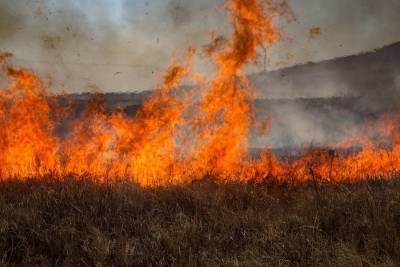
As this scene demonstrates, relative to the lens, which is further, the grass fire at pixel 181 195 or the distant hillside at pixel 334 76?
the distant hillside at pixel 334 76

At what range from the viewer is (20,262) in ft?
21.1

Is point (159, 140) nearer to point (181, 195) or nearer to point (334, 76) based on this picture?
point (181, 195)

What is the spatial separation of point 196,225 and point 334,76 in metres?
49.8

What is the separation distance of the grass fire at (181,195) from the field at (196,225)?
2 cm

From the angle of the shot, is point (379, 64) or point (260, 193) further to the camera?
point (379, 64)

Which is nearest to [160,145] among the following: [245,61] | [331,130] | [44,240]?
[245,61]

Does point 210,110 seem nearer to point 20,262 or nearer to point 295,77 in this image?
point 20,262

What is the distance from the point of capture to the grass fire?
6.42 m

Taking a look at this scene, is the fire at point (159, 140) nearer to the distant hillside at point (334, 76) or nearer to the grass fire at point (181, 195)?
the grass fire at point (181, 195)

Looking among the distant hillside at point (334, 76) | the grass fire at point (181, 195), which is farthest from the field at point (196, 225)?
the distant hillside at point (334, 76)

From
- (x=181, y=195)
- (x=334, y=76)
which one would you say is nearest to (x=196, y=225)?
(x=181, y=195)

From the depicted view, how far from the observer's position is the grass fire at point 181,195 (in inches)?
253

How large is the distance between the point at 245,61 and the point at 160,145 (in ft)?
8.01

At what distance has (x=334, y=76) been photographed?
5475 centimetres
